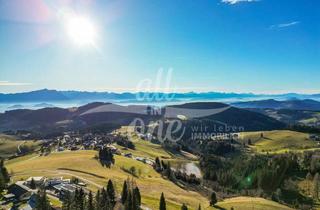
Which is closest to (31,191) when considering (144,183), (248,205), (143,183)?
(143,183)

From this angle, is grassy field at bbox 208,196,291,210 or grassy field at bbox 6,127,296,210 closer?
grassy field at bbox 6,127,296,210

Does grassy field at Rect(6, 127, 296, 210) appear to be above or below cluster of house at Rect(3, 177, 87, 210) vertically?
below

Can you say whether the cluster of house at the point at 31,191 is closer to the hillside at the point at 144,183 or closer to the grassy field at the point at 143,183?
the grassy field at the point at 143,183

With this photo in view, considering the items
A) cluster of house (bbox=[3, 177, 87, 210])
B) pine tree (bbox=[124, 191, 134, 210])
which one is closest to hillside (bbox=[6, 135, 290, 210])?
cluster of house (bbox=[3, 177, 87, 210])

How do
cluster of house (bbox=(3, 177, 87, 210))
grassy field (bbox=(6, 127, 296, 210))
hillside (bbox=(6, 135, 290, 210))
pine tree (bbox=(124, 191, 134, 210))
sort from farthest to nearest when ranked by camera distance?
hillside (bbox=(6, 135, 290, 210)), grassy field (bbox=(6, 127, 296, 210)), cluster of house (bbox=(3, 177, 87, 210)), pine tree (bbox=(124, 191, 134, 210))

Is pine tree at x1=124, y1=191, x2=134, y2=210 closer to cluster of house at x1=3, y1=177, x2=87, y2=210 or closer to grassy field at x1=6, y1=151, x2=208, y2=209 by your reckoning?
cluster of house at x1=3, y1=177, x2=87, y2=210

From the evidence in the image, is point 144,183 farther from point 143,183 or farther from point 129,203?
point 129,203

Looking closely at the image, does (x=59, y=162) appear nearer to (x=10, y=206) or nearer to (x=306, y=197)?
(x=10, y=206)

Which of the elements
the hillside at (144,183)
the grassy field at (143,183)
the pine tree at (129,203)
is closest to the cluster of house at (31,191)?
the grassy field at (143,183)

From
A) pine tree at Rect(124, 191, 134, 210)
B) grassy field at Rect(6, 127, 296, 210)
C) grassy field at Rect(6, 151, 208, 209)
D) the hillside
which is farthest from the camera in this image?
grassy field at Rect(6, 151, 208, 209)

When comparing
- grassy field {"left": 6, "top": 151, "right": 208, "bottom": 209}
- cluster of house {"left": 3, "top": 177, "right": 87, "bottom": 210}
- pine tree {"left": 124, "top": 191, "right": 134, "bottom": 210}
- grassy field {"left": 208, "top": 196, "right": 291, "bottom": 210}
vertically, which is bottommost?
grassy field {"left": 208, "top": 196, "right": 291, "bottom": 210}

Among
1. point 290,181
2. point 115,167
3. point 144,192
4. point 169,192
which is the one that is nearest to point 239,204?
point 169,192
